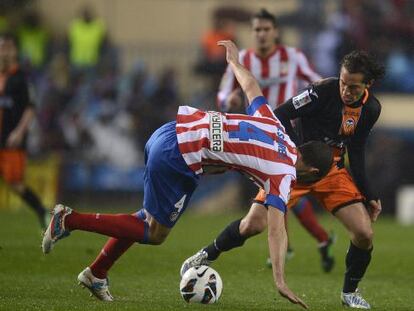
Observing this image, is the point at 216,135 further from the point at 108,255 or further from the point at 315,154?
the point at 108,255

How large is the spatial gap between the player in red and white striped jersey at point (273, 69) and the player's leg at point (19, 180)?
300 centimetres

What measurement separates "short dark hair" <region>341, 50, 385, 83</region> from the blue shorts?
1433mm

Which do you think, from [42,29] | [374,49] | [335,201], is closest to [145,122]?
[42,29]

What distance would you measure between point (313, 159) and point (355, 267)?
113 cm

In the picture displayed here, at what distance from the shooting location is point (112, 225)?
26.0 feet

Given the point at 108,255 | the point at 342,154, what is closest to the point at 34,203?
the point at 108,255

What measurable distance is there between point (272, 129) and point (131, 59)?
13.8m

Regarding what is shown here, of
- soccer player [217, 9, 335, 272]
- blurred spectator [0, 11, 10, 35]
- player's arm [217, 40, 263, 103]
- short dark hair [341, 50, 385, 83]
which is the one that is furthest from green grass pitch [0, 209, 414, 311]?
blurred spectator [0, 11, 10, 35]

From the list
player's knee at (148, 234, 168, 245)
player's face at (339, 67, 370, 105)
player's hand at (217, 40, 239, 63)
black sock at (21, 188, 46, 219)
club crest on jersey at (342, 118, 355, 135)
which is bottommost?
black sock at (21, 188, 46, 219)

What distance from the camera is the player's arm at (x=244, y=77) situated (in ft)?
26.5

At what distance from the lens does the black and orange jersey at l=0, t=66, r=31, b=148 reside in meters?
14.0

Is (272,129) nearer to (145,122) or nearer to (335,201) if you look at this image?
(335,201)

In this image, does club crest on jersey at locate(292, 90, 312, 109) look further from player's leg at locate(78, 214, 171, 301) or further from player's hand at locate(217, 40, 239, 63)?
player's leg at locate(78, 214, 171, 301)

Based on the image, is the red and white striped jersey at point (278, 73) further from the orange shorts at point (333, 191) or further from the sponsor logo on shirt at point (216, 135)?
the sponsor logo on shirt at point (216, 135)
